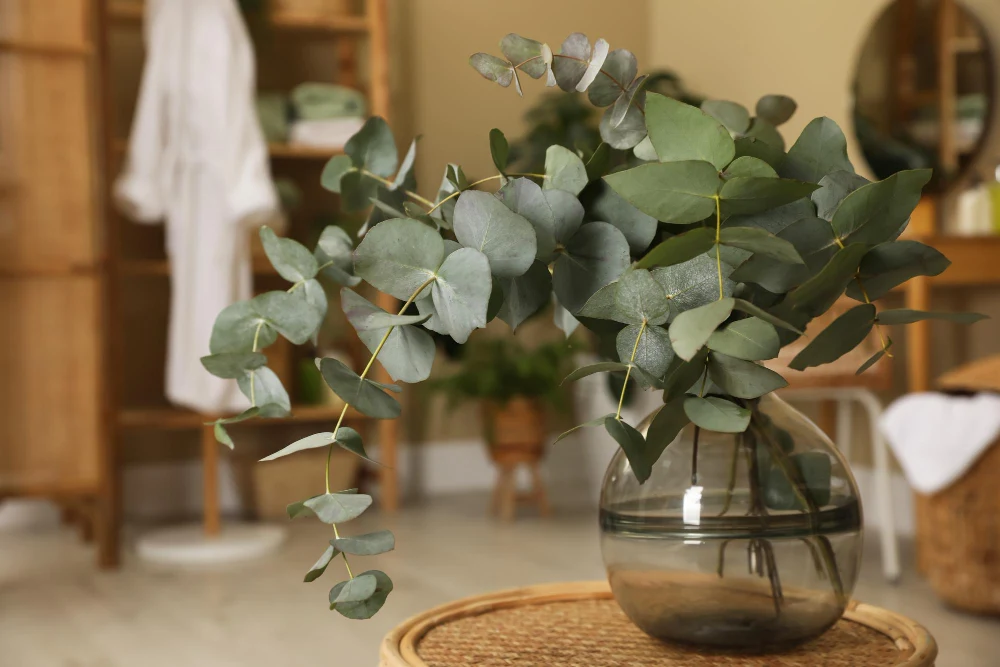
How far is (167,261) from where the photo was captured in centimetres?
360

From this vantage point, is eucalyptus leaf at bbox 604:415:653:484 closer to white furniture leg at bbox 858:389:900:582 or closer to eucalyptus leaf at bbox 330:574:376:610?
eucalyptus leaf at bbox 330:574:376:610

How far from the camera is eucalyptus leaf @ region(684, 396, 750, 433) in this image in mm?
520

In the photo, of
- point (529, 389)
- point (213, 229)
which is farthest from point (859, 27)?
point (213, 229)

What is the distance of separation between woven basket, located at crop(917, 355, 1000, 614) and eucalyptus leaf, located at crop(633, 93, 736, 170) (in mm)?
1780

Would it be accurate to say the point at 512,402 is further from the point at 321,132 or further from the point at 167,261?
→ the point at 167,261

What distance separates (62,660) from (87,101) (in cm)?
149

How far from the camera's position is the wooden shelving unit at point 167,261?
2969 millimetres

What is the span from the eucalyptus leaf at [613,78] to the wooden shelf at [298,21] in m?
2.98

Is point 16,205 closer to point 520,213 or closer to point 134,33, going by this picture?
point 134,33

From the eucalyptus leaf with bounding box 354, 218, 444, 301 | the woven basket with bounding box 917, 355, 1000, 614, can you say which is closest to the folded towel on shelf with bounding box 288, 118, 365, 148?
the woven basket with bounding box 917, 355, 1000, 614

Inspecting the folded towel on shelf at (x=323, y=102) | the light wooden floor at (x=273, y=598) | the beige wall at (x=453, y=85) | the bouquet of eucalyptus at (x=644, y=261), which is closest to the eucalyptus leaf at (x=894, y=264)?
the bouquet of eucalyptus at (x=644, y=261)

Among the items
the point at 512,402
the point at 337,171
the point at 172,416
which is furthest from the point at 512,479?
the point at 337,171

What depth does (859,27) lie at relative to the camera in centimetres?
323

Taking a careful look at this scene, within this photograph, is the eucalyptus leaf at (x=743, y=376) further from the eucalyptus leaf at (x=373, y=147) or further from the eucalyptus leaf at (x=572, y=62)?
the eucalyptus leaf at (x=373, y=147)
